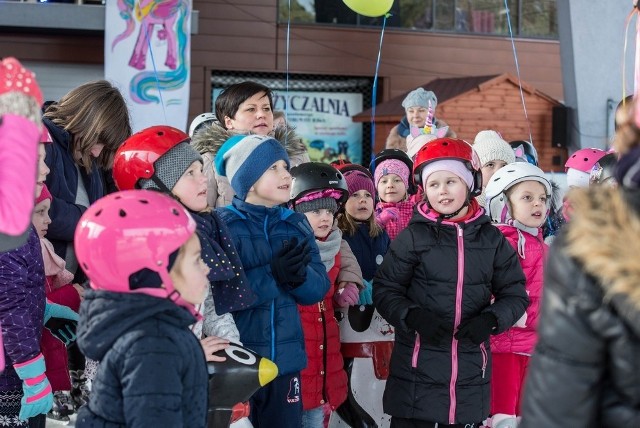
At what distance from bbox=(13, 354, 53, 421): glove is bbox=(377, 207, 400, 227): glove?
2.62m

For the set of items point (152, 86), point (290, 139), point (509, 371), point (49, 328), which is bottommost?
point (509, 371)

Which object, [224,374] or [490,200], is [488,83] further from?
[224,374]

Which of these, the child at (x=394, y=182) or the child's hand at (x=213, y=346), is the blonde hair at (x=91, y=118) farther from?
the child at (x=394, y=182)

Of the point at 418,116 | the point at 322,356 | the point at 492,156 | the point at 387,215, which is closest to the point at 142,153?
the point at 322,356

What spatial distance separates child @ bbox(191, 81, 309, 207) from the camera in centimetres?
440

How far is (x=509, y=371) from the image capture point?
4.61 meters

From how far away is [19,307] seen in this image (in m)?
3.40

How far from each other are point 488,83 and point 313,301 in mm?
12054

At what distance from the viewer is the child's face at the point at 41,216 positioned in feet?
13.1

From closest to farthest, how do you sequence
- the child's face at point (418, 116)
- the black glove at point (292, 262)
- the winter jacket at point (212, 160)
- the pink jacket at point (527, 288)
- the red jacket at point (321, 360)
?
the black glove at point (292, 262) → the red jacket at point (321, 360) → the winter jacket at point (212, 160) → the pink jacket at point (527, 288) → the child's face at point (418, 116)

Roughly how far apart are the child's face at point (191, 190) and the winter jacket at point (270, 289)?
30 centimetres

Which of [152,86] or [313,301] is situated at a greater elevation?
[152,86]

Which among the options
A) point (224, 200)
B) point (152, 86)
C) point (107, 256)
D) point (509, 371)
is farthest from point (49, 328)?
point (152, 86)

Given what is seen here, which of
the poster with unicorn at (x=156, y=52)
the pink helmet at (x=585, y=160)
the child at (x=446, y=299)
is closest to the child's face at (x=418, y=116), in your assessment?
the pink helmet at (x=585, y=160)
